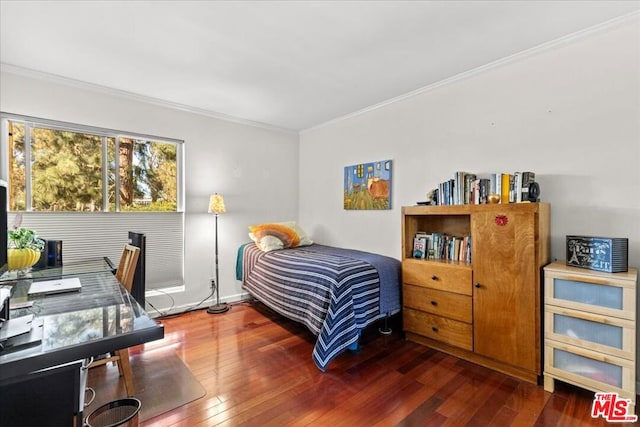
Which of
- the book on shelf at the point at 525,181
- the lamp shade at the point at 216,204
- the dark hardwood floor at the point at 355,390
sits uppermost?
the book on shelf at the point at 525,181

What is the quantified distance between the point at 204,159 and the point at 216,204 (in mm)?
619

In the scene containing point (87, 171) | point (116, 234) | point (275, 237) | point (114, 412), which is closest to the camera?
point (114, 412)

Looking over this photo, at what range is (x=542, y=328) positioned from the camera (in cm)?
209

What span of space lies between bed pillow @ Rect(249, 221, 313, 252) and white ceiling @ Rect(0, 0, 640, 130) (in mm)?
1582

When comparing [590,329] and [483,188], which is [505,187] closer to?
[483,188]

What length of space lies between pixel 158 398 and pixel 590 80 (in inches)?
142

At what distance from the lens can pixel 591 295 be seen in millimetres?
1866

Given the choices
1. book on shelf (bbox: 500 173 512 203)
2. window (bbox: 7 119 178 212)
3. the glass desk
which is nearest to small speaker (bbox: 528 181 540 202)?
book on shelf (bbox: 500 173 512 203)

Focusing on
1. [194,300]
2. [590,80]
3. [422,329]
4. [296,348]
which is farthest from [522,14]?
[194,300]

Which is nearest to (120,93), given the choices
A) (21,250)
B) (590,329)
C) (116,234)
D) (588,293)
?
(116,234)

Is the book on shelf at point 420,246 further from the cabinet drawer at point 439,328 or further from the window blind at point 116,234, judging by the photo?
the window blind at point 116,234

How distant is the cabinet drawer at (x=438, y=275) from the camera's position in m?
2.41

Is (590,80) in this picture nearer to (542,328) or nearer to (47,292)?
(542,328)

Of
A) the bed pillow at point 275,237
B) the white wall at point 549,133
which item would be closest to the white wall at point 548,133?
the white wall at point 549,133
